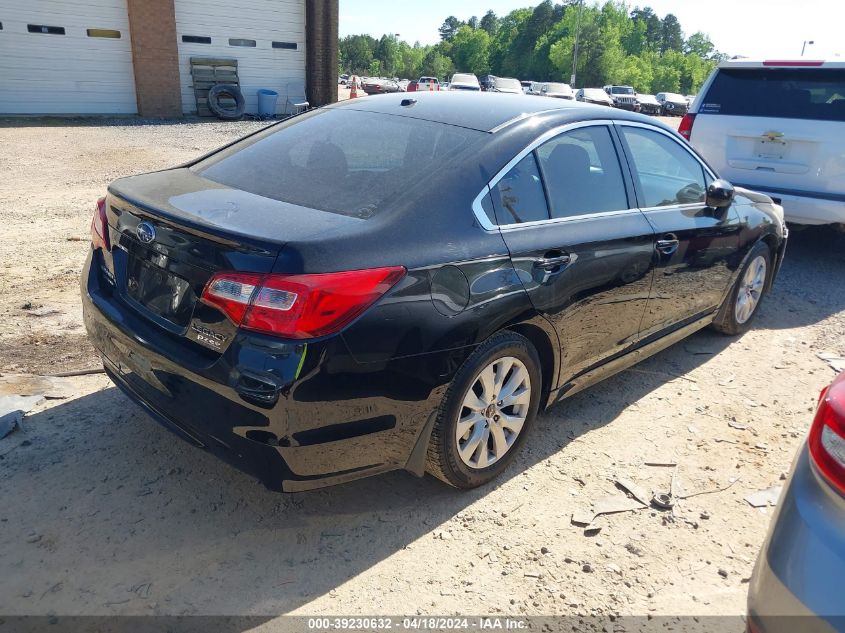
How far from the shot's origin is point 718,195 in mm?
4180

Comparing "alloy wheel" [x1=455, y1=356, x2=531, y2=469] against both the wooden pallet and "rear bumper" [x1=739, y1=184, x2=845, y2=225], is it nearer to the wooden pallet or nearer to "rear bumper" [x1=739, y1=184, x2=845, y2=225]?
"rear bumper" [x1=739, y1=184, x2=845, y2=225]

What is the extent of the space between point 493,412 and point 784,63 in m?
5.55

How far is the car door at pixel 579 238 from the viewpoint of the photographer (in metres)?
2.97

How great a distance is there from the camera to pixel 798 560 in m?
1.72

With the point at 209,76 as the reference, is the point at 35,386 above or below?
below

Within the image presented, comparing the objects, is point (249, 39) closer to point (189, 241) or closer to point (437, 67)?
point (189, 241)

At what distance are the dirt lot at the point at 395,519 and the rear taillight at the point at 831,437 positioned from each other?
101 cm

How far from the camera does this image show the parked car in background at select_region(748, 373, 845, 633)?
1643mm

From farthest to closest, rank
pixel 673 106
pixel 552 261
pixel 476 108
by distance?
pixel 673 106 < pixel 476 108 < pixel 552 261

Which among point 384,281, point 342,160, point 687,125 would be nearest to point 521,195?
point 342,160

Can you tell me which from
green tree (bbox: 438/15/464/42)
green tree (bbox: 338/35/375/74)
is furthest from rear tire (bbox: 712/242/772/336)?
green tree (bbox: 438/15/464/42)

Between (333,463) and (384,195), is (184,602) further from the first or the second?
(384,195)

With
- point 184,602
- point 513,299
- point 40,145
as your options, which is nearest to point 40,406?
point 184,602

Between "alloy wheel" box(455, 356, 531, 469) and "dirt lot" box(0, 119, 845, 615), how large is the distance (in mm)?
238
